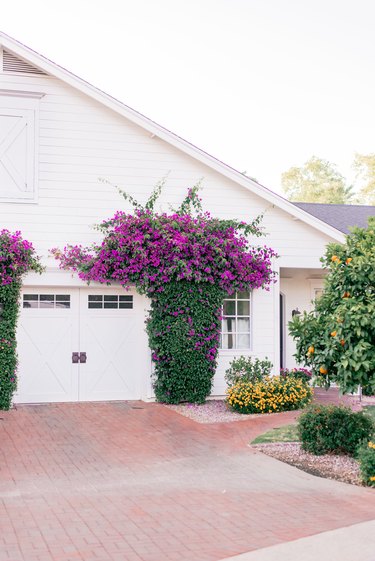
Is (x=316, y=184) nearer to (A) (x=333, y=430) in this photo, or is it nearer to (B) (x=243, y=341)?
(B) (x=243, y=341)

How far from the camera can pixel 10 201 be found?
1516 centimetres

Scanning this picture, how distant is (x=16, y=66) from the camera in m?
15.5

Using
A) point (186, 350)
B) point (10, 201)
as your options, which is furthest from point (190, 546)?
point (10, 201)

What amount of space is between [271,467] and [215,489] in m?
1.48

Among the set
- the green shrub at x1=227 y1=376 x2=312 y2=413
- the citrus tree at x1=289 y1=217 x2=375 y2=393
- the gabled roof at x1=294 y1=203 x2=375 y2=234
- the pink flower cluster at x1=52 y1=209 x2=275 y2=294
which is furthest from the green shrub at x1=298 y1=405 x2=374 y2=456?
the gabled roof at x1=294 y1=203 x2=375 y2=234

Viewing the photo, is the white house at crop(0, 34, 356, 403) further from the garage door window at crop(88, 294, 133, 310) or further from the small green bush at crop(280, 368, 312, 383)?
the small green bush at crop(280, 368, 312, 383)

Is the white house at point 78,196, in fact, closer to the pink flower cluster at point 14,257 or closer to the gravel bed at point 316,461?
the pink flower cluster at point 14,257

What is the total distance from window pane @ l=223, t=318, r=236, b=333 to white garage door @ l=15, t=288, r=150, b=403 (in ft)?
6.41

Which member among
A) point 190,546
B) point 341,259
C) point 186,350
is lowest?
point 190,546

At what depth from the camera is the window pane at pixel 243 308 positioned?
16766 millimetres

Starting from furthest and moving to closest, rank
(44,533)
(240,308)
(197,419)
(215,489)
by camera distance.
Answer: (240,308)
(197,419)
(215,489)
(44,533)

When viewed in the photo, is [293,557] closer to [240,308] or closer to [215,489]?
[215,489]

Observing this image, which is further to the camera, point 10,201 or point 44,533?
point 10,201

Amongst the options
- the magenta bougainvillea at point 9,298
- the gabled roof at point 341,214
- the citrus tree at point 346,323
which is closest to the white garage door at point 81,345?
the magenta bougainvillea at point 9,298
